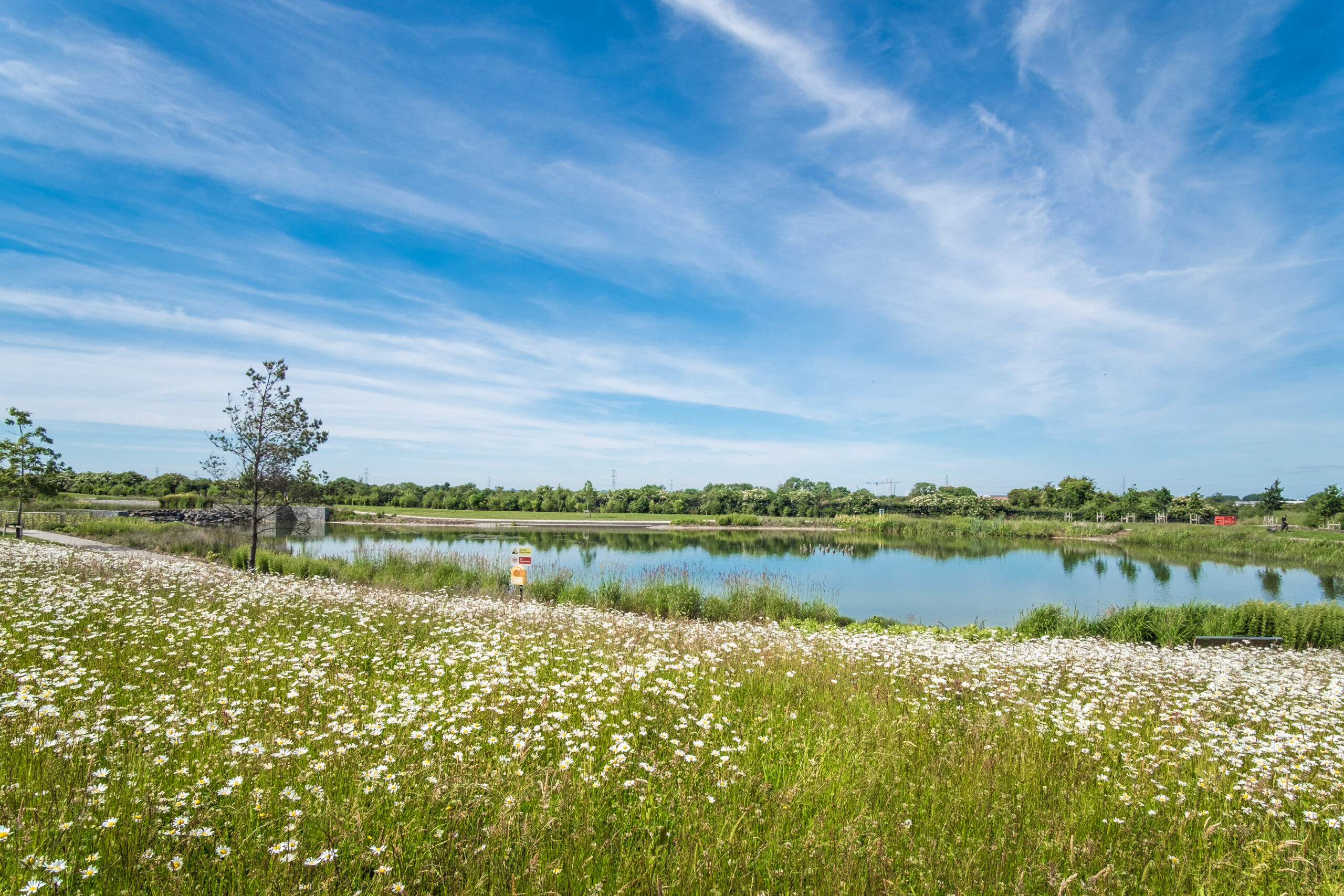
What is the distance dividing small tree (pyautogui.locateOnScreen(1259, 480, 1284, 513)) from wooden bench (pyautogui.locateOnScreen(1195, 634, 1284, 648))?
248 ft

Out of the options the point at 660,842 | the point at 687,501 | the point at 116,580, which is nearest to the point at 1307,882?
the point at 660,842

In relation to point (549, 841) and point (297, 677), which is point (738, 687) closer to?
point (549, 841)

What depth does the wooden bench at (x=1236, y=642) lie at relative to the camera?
10906 millimetres

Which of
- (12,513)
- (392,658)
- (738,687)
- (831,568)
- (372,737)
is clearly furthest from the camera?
(12,513)

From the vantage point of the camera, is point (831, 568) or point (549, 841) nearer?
point (549, 841)

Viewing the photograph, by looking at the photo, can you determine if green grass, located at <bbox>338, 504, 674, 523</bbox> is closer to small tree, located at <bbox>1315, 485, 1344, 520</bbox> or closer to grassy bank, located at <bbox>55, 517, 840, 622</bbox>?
grassy bank, located at <bbox>55, 517, 840, 622</bbox>

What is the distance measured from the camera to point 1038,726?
4.52 meters

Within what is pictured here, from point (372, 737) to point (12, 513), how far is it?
1686 inches

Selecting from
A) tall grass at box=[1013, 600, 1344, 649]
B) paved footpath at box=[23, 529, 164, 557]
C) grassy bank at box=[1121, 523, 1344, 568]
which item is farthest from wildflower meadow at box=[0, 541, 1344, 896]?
grassy bank at box=[1121, 523, 1344, 568]

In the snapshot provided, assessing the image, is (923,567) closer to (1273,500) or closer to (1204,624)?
(1204,624)

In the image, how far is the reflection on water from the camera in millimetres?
20781

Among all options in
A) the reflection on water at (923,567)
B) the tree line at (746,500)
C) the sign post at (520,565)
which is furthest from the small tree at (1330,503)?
the sign post at (520,565)

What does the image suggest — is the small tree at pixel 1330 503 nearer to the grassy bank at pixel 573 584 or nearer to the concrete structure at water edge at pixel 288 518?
the grassy bank at pixel 573 584

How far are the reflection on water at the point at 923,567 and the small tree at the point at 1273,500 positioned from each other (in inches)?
1325
